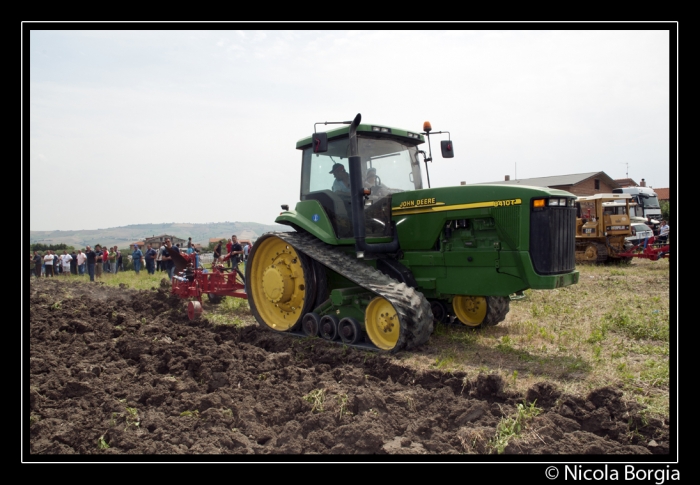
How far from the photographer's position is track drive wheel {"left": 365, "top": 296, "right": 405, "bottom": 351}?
22.1 ft

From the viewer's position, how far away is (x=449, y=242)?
23.8ft

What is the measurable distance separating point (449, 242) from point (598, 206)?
14303 millimetres

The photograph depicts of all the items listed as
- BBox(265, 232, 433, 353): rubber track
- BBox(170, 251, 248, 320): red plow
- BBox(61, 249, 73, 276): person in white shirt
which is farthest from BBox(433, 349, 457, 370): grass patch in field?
BBox(61, 249, 73, 276): person in white shirt

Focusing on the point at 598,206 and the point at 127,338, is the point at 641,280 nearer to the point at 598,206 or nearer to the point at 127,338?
the point at 598,206

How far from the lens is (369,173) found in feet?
25.4

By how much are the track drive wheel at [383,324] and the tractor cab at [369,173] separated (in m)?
1.14

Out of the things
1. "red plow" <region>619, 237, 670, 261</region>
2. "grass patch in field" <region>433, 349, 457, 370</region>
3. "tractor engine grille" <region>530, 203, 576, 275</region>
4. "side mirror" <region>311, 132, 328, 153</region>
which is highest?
"side mirror" <region>311, 132, 328, 153</region>

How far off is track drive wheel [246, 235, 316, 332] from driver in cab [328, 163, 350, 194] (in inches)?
44.0

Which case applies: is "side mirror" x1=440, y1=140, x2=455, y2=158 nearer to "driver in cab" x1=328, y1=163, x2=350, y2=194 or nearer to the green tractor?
the green tractor

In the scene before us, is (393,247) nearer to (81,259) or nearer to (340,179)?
(340,179)

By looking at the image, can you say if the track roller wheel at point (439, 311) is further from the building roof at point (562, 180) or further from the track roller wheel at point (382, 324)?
the building roof at point (562, 180)

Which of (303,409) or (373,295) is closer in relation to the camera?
(303,409)

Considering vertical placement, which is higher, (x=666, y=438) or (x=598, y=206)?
(x=598, y=206)
